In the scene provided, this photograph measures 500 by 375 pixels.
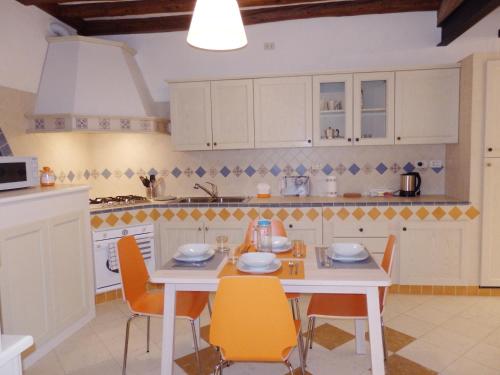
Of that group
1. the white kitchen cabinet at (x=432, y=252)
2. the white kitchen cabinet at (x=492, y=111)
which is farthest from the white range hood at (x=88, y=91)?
the white kitchen cabinet at (x=492, y=111)

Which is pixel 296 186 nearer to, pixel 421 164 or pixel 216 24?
pixel 421 164

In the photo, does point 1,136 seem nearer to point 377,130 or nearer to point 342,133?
point 342,133

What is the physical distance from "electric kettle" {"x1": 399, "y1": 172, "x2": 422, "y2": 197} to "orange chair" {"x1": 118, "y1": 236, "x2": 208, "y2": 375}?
7.66 ft

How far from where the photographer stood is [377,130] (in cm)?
369

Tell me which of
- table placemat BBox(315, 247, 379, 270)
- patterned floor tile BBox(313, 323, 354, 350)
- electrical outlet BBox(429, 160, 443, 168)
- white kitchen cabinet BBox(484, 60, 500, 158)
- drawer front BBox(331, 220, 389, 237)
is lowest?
patterned floor tile BBox(313, 323, 354, 350)

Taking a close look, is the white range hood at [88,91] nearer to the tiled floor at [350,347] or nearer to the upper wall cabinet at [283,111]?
the upper wall cabinet at [283,111]

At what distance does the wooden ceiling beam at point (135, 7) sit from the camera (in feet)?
11.8

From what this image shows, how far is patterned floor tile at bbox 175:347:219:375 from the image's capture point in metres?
2.34

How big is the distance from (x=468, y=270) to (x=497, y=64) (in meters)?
1.74

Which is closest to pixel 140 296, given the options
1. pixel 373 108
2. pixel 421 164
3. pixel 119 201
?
pixel 119 201

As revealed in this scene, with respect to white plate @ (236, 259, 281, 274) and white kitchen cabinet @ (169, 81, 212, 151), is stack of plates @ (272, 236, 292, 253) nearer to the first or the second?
white plate @ (236, 259, 281, 274)

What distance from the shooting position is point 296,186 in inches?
159

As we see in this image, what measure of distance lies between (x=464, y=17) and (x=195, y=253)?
290cm

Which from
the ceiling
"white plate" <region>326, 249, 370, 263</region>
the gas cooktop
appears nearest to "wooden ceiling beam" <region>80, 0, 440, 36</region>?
the ceiling
